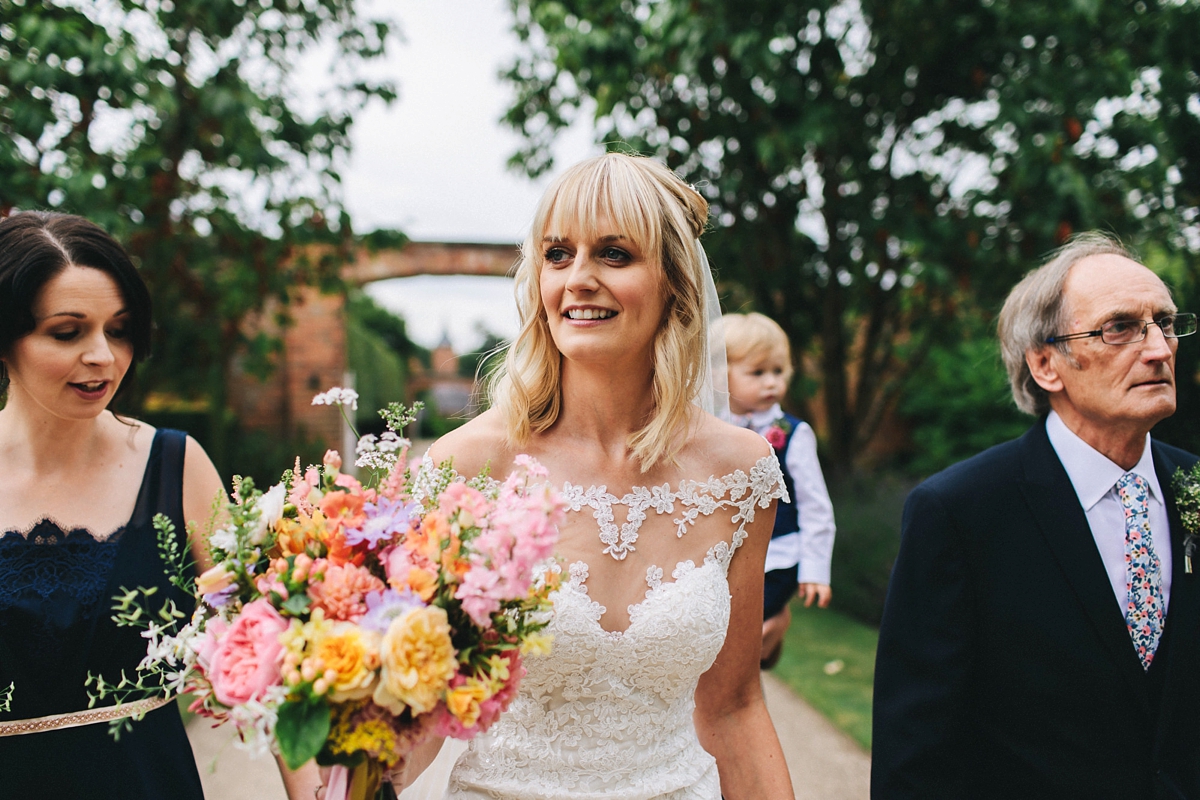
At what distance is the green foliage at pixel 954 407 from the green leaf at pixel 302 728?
12.1 meters

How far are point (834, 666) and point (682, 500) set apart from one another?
516 cm

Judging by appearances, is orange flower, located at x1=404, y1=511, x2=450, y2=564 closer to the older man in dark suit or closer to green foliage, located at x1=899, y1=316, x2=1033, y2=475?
the older man in dark suit

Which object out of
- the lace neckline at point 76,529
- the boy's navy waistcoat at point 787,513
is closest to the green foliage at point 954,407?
the boy's navy waistcoat at point 787,513

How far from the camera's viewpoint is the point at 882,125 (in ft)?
25.7

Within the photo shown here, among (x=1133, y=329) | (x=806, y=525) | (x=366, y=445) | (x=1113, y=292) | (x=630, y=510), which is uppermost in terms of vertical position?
(x=1113, y=292)

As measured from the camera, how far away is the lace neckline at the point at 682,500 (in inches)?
82.1

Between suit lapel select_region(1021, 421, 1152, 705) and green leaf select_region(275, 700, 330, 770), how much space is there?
6.11 feet

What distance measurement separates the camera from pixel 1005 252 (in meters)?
7.13

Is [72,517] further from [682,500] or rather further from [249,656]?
[682,500]

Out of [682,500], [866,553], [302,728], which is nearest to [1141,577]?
[682,500]

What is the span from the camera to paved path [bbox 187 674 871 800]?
4.35 meters

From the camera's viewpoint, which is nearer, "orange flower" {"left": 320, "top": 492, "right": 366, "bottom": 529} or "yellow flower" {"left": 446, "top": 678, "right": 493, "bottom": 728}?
"yellow flower" {"left": 446, "top": 678, "right": 493, "bottom": 728}

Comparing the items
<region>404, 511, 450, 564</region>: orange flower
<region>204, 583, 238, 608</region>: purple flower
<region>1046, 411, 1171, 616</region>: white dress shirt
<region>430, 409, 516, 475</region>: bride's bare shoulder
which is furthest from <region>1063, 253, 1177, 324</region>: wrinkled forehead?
<region>204, 583, 238, 608</region>: purple flower

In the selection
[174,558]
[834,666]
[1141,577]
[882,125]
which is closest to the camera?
[174,558]
